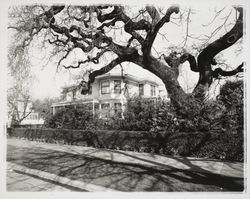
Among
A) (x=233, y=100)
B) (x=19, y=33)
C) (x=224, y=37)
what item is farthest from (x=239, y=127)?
(x=19, y=33)

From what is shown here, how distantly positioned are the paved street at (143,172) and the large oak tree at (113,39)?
220 cm

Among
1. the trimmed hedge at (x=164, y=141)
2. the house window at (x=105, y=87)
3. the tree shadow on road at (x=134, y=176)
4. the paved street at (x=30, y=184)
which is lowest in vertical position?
the paved street at (x=30, y=184)

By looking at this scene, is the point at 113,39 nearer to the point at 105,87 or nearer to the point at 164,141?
the point at 164,141

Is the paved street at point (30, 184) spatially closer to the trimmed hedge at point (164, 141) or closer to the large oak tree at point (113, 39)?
the trimmed hedge at point (164, 141)

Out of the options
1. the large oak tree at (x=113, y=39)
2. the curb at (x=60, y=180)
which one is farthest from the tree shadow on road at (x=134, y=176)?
the large oak tree at (x=113, y=39)

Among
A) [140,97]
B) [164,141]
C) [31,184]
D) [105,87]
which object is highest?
[105,87]

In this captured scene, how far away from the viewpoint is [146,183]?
3.59 meters

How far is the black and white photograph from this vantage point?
12.7 feet

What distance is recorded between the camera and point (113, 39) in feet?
19.4

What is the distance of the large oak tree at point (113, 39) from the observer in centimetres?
466

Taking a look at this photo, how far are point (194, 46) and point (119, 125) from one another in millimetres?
4187

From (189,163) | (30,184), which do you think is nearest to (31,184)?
(30,184)

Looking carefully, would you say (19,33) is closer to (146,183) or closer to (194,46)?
(146,183)

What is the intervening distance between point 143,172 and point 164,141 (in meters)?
2.14
